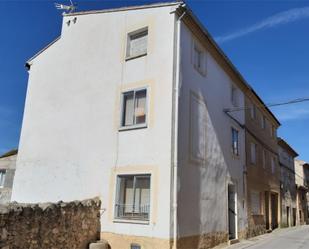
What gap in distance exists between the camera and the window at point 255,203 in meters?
19.2

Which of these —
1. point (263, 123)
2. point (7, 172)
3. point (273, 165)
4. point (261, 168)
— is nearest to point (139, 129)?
point (7, 172)

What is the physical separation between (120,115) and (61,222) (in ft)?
14.7

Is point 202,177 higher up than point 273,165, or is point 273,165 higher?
point 273,165

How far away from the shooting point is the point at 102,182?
12.3 m

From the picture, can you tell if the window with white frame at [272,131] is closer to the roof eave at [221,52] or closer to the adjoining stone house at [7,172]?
the roof eave at [221,52]

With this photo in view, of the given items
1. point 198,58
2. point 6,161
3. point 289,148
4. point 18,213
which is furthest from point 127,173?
A: point 289,148

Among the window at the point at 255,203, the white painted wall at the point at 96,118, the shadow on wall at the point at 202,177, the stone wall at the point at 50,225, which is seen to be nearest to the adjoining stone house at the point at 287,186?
the window at the point at 255,203

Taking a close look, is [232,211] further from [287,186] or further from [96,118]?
[287,186]

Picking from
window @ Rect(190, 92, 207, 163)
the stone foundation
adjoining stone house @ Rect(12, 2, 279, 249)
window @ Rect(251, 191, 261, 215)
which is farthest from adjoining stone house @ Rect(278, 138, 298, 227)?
the stone foundation

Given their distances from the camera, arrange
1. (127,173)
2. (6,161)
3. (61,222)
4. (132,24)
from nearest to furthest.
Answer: (61,222) → (127,173) → (132,24) → (6,161)

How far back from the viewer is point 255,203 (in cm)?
1989

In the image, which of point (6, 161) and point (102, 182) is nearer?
point (102, 182)

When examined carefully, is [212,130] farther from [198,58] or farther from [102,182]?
[102,182]

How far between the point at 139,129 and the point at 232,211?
7.34m
